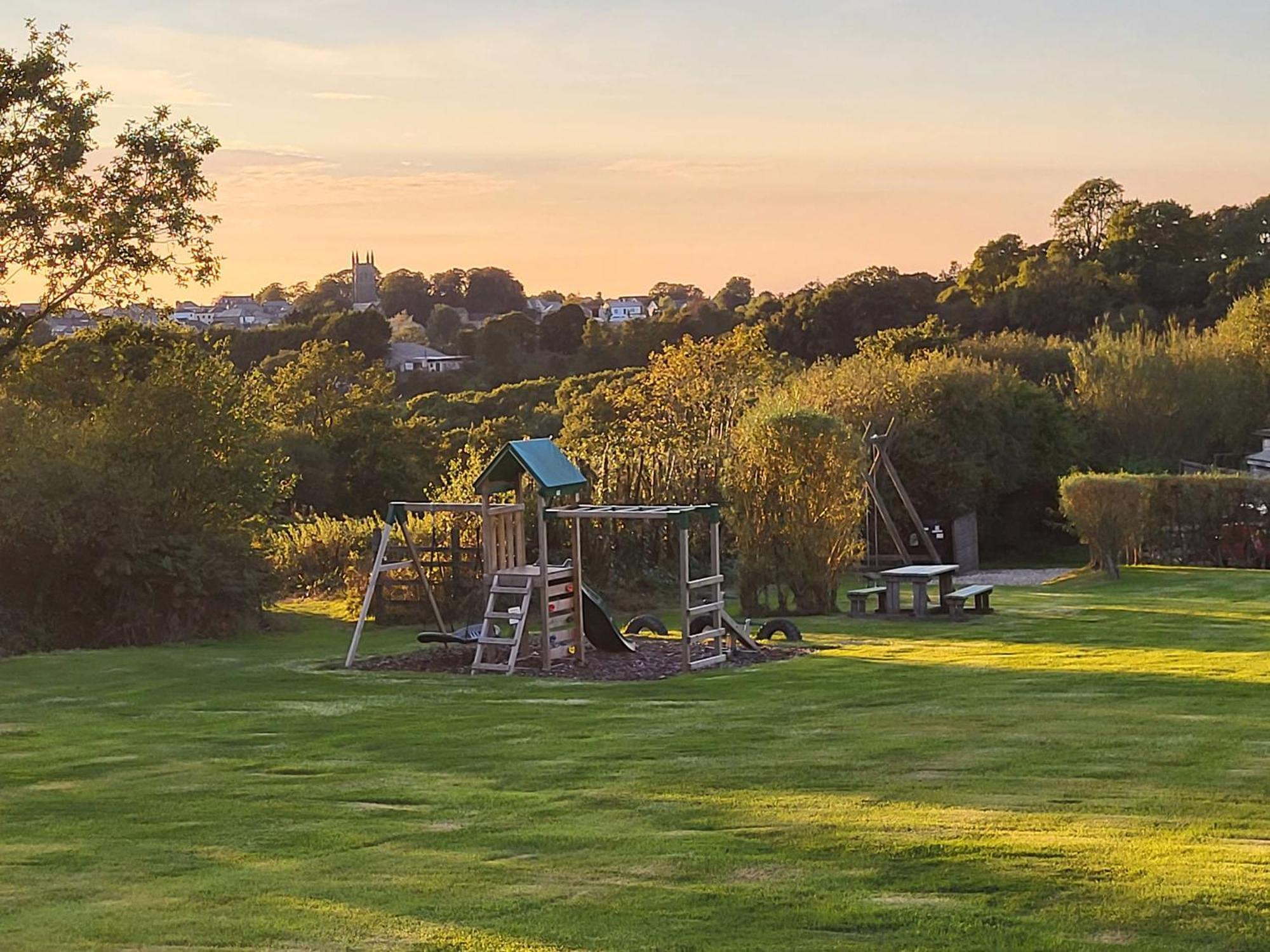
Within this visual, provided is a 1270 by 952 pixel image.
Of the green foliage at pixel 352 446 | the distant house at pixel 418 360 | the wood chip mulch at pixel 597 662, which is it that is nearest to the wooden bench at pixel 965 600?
the wood chip mulch at pixel 597 662

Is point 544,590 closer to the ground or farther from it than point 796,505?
closer to the ground

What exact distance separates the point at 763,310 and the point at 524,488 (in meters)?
52.9

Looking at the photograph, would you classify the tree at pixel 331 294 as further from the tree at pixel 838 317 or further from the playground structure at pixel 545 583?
the playground structure at pixel 545 583

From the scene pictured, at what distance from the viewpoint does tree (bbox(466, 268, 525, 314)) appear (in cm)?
13375

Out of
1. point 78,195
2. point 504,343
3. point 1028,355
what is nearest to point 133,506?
point 78,195

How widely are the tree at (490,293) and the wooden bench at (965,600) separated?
115 metres

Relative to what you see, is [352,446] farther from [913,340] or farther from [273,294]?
[273,294]

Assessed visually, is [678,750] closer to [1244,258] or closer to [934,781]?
[934,781]

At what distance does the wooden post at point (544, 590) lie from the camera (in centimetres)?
1570

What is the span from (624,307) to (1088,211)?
6973 cm

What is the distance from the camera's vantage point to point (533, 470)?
15.9m

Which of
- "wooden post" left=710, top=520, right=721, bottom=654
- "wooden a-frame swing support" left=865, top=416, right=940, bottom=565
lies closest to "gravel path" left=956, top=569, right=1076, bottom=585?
"wooden a-frame swing support" left=865, top=416, right=940, bottom=565

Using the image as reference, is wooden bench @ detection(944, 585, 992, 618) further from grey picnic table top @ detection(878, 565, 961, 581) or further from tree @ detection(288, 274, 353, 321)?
tree @ detection(288, 274, 353, 321)

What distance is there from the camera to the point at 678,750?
392 inches
